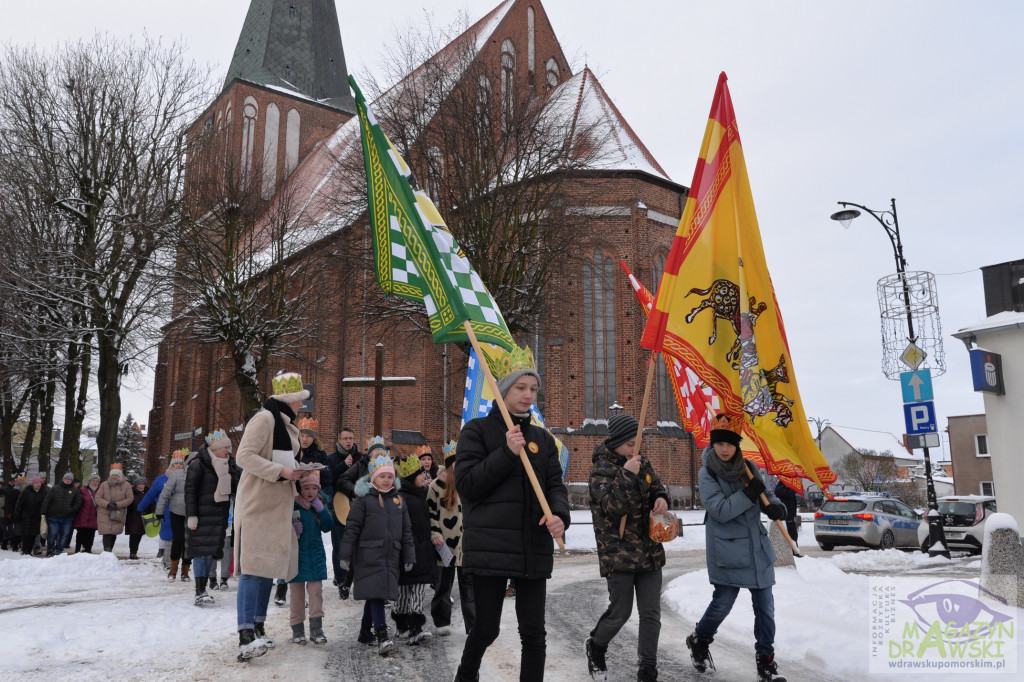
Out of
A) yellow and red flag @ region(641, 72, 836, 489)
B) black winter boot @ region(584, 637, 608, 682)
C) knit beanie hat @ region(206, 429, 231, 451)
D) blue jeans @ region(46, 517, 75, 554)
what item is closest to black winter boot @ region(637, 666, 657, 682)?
black winter boot @ region(584, 637, 608, 682)

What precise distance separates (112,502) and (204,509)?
26.8 ft

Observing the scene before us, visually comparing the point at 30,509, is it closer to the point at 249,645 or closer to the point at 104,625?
the point at 104,625

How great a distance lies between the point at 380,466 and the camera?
6578 mm

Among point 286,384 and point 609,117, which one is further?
point 609,117

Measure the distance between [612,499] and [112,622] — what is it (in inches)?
198

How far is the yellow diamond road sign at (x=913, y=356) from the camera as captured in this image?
1562 centimetres

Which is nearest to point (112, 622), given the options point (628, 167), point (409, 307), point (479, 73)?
point (409, 307)

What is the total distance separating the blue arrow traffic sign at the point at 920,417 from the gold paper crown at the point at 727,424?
37.0 feet

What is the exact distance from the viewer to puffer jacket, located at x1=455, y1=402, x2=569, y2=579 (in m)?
3.99

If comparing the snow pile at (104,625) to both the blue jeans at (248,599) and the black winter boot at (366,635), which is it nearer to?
the blue jeans at (248,599)

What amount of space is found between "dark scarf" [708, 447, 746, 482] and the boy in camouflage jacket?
0.40 m

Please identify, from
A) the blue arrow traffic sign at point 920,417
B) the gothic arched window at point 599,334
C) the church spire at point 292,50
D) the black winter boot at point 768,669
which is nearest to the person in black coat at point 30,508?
Answer: the black winter boot at point 768,669

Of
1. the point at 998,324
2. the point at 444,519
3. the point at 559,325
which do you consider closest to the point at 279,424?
the point at 444,519

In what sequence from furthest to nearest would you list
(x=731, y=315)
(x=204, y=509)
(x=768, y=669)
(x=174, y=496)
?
(x=174, y=496) < (x=204, y=509) < (x=731, y=315) < (x=768, y=669)
